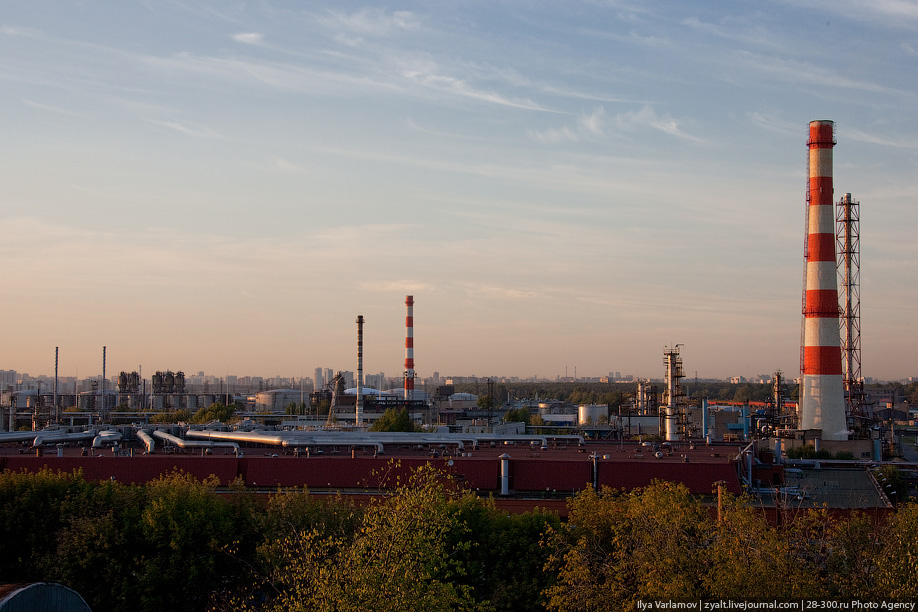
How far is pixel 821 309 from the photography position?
42031mm

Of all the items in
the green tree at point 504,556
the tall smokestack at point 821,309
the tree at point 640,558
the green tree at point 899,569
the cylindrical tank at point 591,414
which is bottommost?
the cylindrical tank at point 591,414

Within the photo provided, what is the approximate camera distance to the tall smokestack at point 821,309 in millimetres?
42000

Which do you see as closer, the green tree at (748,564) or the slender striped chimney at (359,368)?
the green tree at (748,564)

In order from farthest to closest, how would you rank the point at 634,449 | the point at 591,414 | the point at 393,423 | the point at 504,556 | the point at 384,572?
the point at 591,414 < the point at 393,423 < the point at 634,449 < the point at 504,556 < the point at 384,572

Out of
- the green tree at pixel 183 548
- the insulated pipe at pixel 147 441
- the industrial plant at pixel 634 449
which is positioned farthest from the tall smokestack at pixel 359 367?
the green tree at pixel 183 548

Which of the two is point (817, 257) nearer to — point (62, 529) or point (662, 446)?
point (662, 446)

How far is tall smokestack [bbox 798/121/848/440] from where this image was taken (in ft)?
138

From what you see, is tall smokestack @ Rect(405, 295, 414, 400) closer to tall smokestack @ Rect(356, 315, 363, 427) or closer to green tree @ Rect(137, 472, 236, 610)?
tall smokestack @ Rect(356, 315, 363, 427)

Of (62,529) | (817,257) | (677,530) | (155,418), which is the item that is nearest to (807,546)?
(677,530)

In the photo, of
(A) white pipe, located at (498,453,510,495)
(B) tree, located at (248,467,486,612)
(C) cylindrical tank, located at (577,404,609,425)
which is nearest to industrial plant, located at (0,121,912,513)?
(A) white pipe, located at (498,453,510,495)

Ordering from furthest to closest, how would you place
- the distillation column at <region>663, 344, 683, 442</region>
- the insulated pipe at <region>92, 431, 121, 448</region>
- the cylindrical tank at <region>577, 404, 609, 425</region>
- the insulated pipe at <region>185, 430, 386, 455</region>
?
1. the cylindrical tank at <region>577, 404, 609, 425</region>
2. the distillation column at <region>663, 344, 683, 442</region>
3. the insulated pipe at <region>92, 431, 121, 448</region>
4. the insulated pipe at <region>185, 430, 386, 455</region>

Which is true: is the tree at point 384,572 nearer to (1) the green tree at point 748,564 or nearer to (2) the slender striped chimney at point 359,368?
(1) the green tree at point 748,564

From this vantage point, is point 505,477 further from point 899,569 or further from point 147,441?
point 147,441

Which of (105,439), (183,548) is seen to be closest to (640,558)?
(183,548)
